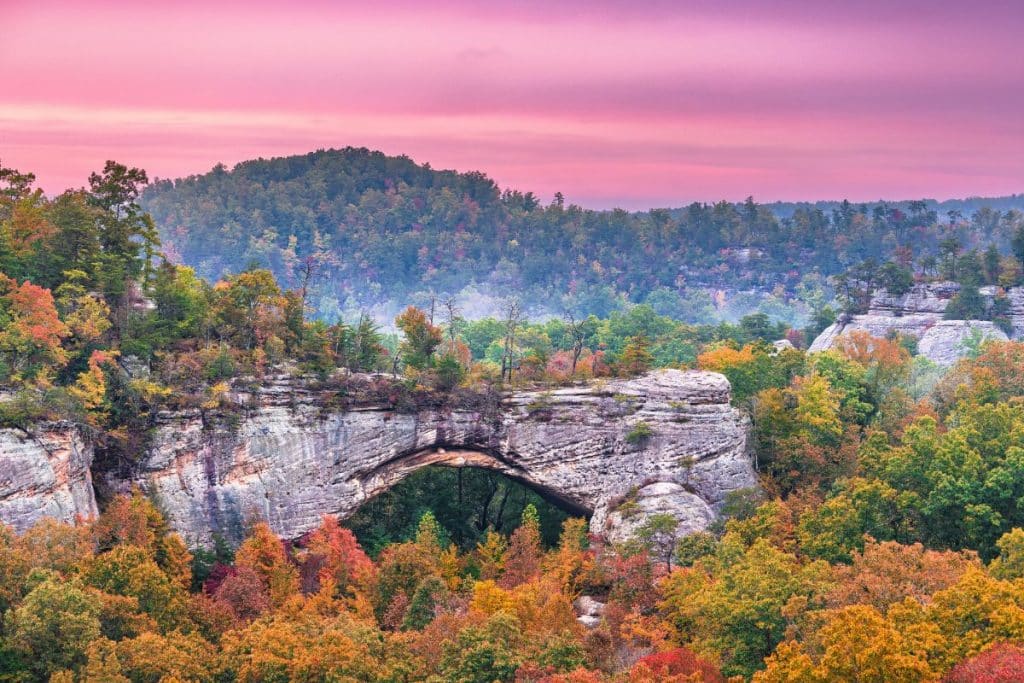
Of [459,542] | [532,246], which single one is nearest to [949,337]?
[459,542]

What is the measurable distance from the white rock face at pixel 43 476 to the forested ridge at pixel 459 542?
0.61m

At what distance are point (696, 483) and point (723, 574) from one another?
482 inches

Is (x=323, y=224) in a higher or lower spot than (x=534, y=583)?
higher

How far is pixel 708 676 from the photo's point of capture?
102ft

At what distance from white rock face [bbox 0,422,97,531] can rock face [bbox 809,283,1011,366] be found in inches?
2038

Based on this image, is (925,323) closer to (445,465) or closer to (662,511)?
(662,511)

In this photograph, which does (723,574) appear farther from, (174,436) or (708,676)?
(174,436)

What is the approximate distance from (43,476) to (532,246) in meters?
119

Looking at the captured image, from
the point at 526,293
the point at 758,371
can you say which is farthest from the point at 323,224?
the point at 758,371

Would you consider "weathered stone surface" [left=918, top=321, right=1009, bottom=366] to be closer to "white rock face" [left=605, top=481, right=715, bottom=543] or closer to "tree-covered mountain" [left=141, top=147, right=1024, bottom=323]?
"white rock face" [left=605, top=481, right=715, bottom=543]

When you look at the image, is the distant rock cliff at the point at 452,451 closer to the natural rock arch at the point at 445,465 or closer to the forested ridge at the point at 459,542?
the natural rock arch at the point at 445,465

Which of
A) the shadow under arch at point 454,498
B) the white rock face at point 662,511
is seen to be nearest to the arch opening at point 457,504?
the shadow under arch at point 454,498

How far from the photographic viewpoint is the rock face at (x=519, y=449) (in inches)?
1745

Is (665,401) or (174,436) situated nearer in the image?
(174,436)
